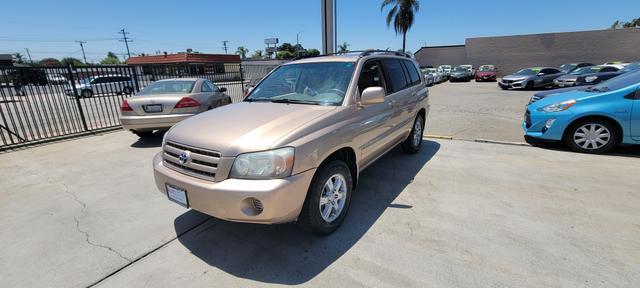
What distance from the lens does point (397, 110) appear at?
4156 mm

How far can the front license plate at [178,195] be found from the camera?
2.49 metres

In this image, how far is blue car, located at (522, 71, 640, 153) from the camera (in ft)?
15.2

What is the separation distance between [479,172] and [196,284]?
13.2ft

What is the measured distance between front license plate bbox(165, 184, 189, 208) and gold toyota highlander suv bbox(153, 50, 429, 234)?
0.01 metres

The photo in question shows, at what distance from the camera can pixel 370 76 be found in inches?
144

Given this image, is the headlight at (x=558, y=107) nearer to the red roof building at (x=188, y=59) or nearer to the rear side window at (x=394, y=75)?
the rear side window at (x=394, y=75)

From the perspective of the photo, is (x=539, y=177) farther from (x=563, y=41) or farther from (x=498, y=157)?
(x=563, y=41)

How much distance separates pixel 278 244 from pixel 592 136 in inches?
220

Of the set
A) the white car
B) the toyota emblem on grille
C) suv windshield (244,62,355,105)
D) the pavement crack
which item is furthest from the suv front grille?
the white car

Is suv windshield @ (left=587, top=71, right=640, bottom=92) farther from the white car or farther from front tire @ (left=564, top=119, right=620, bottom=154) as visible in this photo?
the white car

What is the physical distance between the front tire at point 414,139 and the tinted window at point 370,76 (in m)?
1.58

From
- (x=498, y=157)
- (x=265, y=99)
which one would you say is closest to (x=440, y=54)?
(x=498, y=157)

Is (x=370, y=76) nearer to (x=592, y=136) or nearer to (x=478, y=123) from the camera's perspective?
(x=592, y=136)

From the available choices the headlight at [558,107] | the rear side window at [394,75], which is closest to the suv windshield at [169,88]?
the rear side window at [394,75]
